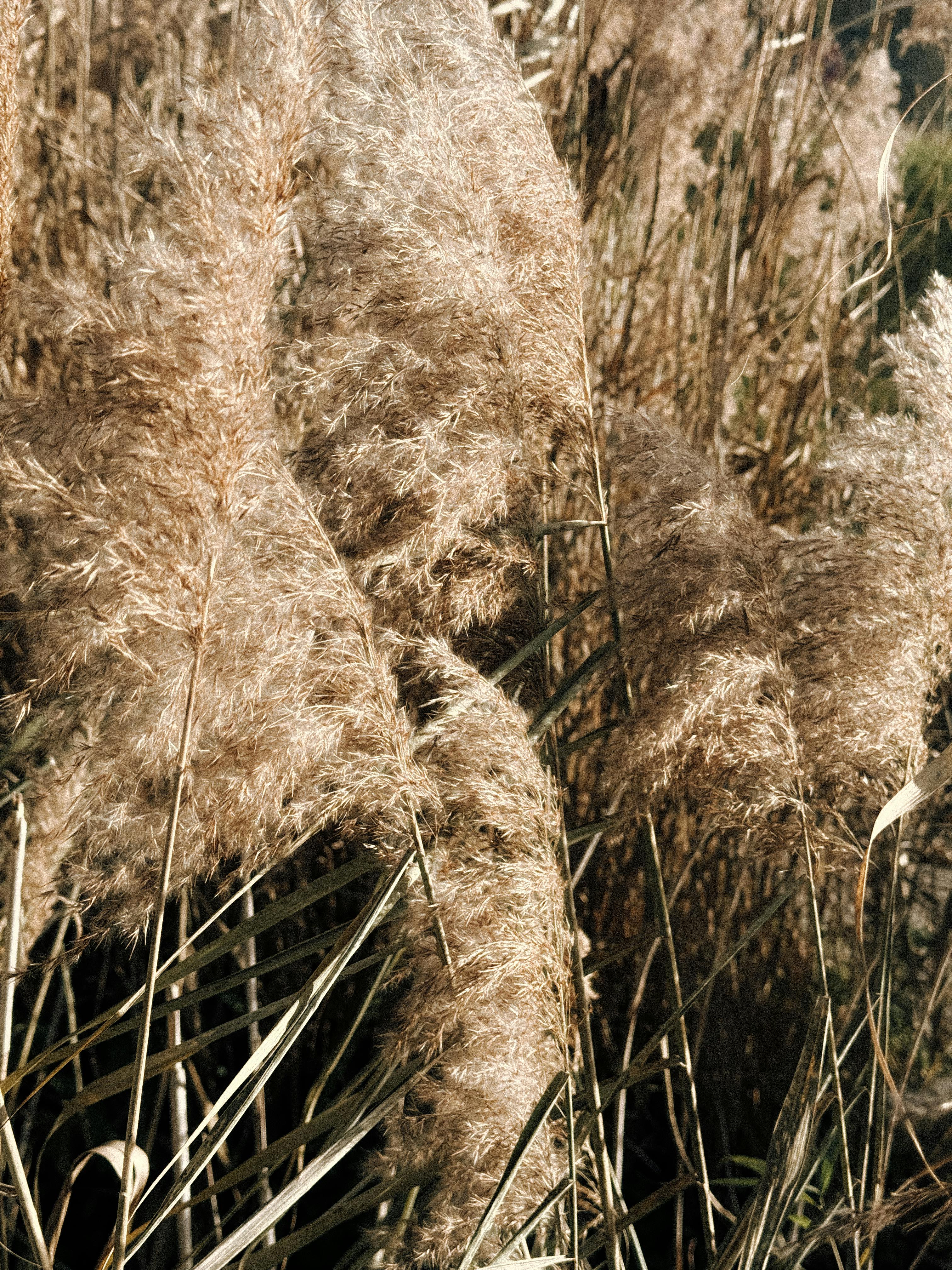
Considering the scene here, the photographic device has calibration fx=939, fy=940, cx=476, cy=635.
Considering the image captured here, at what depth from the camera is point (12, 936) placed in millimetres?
1116

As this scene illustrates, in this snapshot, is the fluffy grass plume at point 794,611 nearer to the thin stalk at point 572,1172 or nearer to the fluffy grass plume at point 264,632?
the fluffy grass plume at point 264,632

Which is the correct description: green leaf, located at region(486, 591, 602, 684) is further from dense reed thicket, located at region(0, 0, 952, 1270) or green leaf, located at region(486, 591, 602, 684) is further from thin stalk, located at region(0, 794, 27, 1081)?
thin stalk, located at region(0, 794, 27, 1081)

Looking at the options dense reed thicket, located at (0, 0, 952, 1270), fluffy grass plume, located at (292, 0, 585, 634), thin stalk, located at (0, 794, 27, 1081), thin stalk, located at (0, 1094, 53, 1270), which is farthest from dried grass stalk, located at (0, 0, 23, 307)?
thin stalk, located at (0, 1094, 53, 1270)

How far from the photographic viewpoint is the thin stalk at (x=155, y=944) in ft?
2.77

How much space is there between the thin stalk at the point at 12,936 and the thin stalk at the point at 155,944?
280 millimetres

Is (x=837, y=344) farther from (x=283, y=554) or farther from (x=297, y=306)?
(x=283, y=554)

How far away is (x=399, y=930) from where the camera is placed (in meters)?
1.07

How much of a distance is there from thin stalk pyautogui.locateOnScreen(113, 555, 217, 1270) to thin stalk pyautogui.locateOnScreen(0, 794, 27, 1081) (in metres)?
0.28

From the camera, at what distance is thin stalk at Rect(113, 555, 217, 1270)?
0.84 meters

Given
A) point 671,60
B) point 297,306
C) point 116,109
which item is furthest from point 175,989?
point 671,60

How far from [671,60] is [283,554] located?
1477 millimetres

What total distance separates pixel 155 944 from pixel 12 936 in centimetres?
37

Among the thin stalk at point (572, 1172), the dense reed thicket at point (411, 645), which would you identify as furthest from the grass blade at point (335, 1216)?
the thin stalk at point (572, 1172)

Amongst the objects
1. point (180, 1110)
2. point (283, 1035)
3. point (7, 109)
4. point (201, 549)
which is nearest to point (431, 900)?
point (283, 1035)
